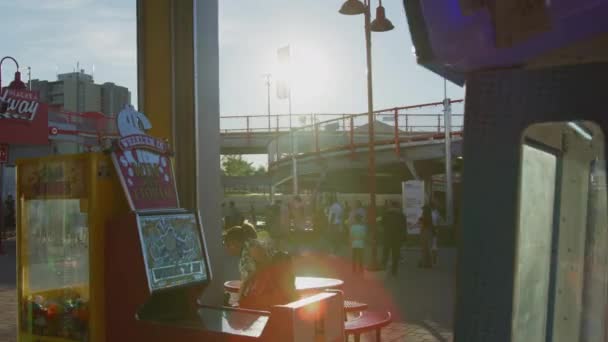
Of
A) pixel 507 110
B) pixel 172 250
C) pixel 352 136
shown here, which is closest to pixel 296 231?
pixel 352 136

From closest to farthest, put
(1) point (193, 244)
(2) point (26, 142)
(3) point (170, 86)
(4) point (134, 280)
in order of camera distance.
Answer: (4) point (134, 280)
(1) point (193, 244)
(3) point (170, 86)
(2) point (26, 142)

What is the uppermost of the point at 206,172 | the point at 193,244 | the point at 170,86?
the point at 170,86

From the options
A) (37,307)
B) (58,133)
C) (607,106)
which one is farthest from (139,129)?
(58,133)

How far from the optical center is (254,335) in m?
4.51

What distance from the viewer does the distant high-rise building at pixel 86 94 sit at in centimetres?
4875

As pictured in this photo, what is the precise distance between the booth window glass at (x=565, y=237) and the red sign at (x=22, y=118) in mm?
20697

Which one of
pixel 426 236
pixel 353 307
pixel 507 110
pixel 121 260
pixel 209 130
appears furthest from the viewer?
pixel 426 236

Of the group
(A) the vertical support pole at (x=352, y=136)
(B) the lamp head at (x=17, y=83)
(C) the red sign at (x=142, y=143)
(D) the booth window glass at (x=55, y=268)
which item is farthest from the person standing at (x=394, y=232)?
(B) the lamp head at (x=17, y=83)

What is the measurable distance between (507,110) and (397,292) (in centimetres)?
951

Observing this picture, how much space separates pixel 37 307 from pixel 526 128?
16.3 ft

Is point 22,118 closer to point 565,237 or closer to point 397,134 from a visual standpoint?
point 397,134

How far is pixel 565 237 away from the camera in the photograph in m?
2.01

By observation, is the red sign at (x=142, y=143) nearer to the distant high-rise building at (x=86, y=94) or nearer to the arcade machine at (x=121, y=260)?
Result: the arcade machine at (x=121, y=260)

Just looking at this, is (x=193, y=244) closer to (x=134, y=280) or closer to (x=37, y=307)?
(x=134, y=280)
